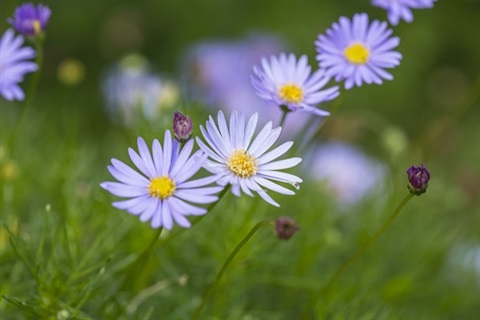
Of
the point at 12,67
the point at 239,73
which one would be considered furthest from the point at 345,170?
the point at 12,67

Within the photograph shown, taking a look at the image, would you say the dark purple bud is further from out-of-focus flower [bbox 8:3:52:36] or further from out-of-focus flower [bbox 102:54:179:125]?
out-of-focus flower [bbox 102:54:179:125]

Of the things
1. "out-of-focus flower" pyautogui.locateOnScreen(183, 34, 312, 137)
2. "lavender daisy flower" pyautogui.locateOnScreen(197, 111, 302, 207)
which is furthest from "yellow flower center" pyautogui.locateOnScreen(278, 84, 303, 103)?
"out-of-focus flower" pyautogui.locateOnScreen(183, 34, 312, 137)

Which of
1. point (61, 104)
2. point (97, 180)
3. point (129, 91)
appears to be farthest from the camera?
point (61, 104)

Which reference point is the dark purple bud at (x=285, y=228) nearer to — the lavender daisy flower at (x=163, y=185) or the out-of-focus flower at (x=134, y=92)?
the lavender daisy flower at (x=163, y=185)

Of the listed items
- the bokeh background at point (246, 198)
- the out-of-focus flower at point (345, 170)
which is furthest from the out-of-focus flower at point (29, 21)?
the out-of-focus flower at point (345, 170)

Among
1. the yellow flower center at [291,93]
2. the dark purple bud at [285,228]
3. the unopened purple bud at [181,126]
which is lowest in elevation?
the dark purple bud at [285,228]

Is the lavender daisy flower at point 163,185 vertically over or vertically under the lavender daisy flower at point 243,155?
under

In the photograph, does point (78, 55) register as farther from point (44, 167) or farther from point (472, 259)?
point (472, 259)

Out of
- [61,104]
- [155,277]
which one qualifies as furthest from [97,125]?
[155,277]
